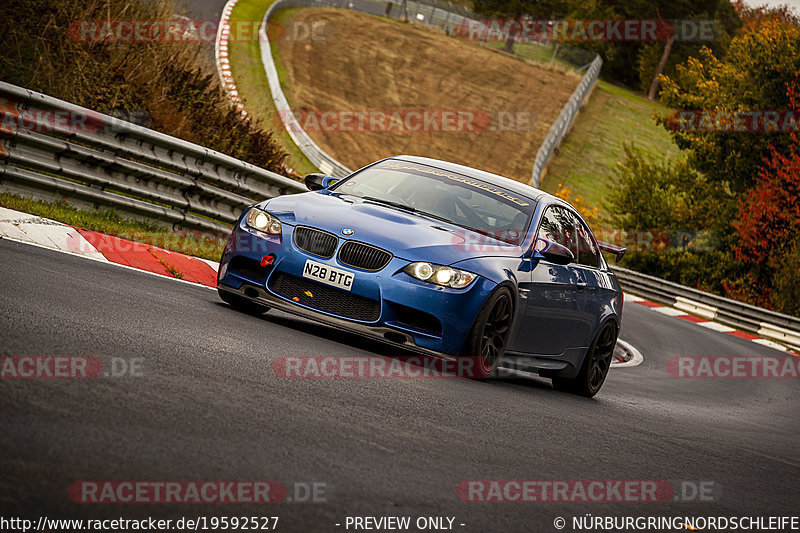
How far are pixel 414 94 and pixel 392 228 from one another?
4327cm

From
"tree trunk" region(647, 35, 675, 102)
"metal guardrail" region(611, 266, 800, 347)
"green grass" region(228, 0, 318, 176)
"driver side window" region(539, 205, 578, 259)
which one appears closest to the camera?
"driver side window" region(539, 205, 578, 259)

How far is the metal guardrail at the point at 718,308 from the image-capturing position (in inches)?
987

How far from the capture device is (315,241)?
23.4ft

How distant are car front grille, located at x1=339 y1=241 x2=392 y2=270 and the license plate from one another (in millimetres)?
87

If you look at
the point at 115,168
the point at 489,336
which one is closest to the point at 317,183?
the point at 489,336

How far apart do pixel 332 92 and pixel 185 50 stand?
28782mm

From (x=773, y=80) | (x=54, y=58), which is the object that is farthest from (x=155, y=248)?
(x=773, y=80)

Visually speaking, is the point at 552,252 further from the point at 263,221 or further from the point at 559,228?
the point at 263,221

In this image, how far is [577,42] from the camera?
8838 cm

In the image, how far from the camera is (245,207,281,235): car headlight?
7.32m

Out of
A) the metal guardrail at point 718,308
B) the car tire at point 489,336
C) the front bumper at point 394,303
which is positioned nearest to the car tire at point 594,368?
the car tire at point 489,336

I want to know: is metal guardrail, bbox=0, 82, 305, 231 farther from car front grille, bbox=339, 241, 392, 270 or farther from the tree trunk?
the tree trunk

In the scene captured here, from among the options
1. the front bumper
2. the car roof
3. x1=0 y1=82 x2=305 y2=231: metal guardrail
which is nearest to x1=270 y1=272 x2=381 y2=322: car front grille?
the front bumper

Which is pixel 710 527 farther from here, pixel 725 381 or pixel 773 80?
pixel 773 80
